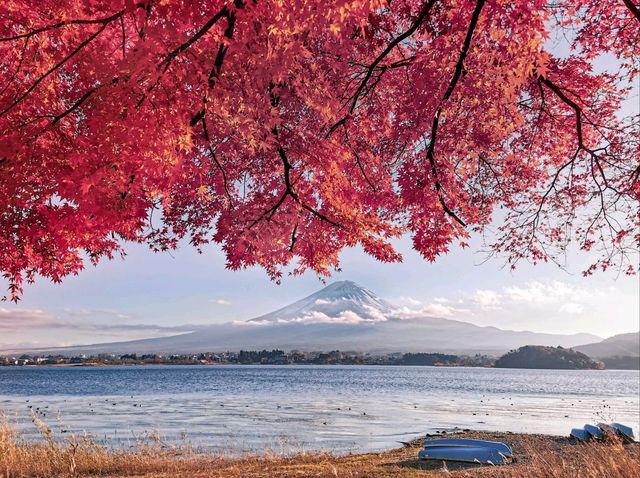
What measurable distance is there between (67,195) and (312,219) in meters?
6.13

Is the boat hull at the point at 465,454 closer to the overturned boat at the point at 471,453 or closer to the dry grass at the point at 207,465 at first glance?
the overturned boat at the point at 471,453

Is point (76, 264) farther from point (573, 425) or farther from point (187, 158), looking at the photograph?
point (573, 425)

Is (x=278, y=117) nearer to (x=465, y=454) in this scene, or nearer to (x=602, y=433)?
(x=465, y=454)

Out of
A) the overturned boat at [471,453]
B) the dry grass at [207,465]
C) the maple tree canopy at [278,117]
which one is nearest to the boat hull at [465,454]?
the overturned boat at [471,453]

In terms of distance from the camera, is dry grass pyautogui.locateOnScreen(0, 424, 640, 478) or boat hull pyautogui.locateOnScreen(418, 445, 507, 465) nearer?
dry grass pyautogui.locateOnScreen(0, 424, 640, 478)

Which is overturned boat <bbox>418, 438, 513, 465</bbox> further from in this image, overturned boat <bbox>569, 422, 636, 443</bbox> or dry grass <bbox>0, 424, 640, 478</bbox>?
overturned boat <bbox>569, 422, 636, 443</bbox>

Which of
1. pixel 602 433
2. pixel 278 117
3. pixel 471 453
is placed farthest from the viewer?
pixel 602 433

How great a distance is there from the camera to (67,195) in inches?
330

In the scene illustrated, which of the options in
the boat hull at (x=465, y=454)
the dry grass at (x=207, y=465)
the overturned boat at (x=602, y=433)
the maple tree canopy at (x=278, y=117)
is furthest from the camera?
the overturned boat at (x=602, y=433)

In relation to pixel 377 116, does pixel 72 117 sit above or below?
below

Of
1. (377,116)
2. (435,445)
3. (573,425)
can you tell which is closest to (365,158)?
(377,116)

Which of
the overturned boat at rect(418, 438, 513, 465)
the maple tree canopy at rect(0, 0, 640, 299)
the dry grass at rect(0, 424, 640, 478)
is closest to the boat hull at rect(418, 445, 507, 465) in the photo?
the overturned boat at rect(418, 438, 513, 465)

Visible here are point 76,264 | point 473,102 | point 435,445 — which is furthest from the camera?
point 435,445

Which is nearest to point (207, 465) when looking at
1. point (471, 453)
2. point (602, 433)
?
point (471, 453)
